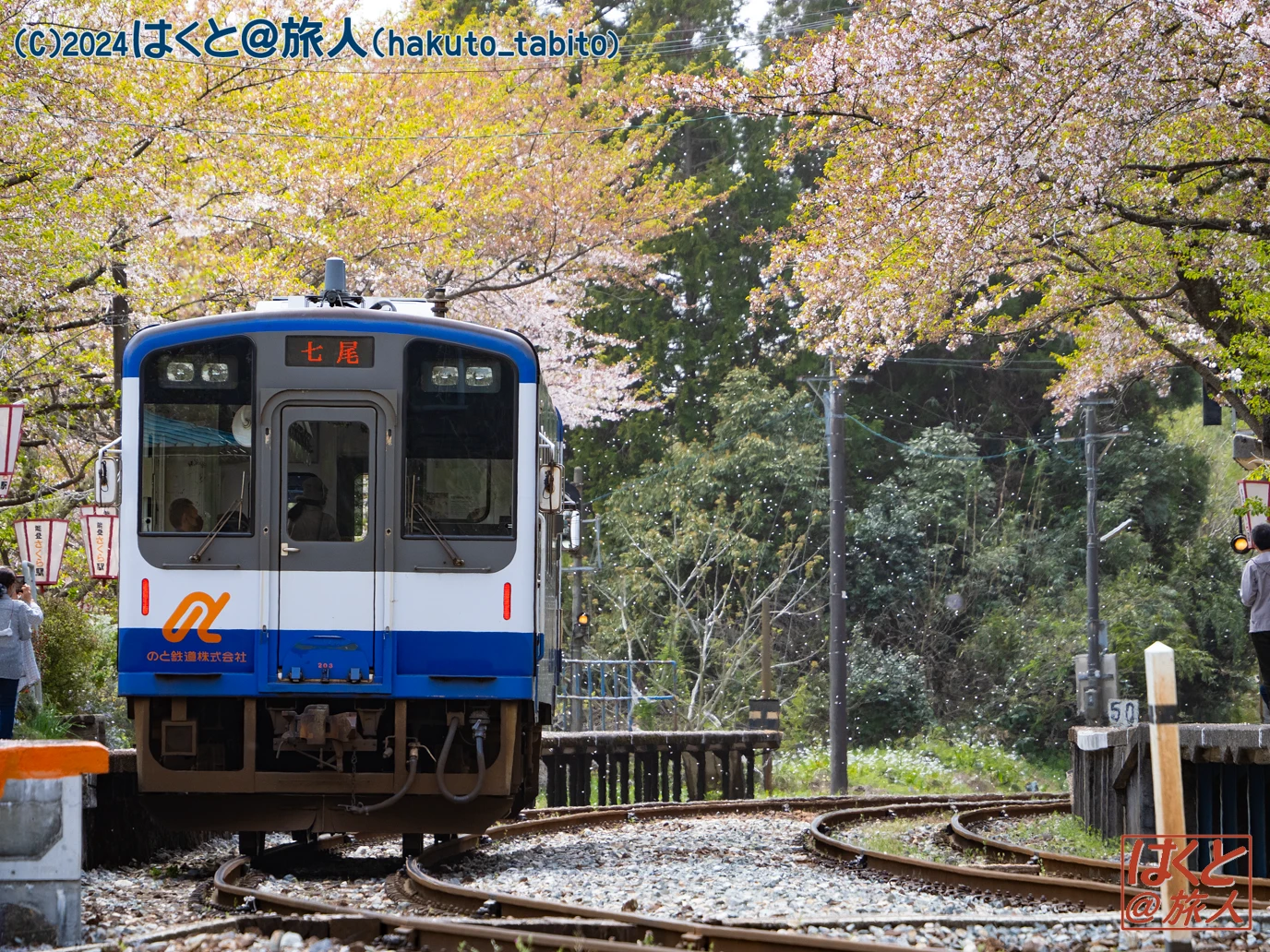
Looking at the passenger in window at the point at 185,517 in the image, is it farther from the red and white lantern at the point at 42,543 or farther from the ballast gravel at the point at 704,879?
the red and white lantern at the point at 42,543

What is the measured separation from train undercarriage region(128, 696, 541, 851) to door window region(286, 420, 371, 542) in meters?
0.95

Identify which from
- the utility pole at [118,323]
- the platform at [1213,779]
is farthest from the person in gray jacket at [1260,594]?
the utility pole at [118,323]

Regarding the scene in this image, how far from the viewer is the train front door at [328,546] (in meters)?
8.73

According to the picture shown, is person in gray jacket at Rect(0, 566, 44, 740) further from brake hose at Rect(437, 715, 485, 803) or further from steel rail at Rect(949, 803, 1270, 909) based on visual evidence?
steel rail at Rect(949, 803, 1270, 909)

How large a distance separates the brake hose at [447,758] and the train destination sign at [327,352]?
212 centimetres

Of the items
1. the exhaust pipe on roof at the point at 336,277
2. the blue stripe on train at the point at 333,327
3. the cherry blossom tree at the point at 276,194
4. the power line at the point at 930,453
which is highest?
the cherry blossom tree at the point at 276,194

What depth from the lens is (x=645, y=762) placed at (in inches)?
727

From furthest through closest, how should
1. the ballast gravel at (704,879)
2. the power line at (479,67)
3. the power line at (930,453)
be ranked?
1. the power line at (930,453)
2. the power line at (479,67)
3. the ballast gravel at (704,879)

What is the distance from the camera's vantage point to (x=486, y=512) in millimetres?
8914

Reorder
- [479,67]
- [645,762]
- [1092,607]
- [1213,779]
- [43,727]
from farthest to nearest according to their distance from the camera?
[1092,607]
[479,67]
[645,762]
[43,727]
[1213,779]

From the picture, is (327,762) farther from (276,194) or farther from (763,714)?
(763,714)

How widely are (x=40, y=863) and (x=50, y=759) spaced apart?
1.44 ft

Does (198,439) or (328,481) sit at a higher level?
(198,439)

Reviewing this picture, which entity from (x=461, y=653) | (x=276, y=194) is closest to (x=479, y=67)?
(x=276, y=194)
